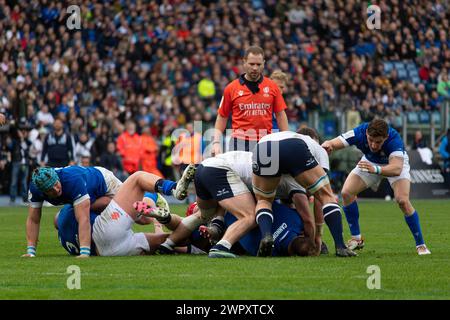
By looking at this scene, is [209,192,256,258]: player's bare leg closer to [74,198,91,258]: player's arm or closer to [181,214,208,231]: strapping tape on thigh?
[181,214,208,231]: strapping tape on thigh

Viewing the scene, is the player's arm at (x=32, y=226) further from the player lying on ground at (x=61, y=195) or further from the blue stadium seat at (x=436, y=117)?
the blue stadium seat at (x=436, y=117)

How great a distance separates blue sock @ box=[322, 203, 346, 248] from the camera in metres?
11.2

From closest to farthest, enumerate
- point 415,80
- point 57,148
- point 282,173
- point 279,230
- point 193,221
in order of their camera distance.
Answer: point 282,173
point 279,230
point 193,221
point 57,148
point 415,80

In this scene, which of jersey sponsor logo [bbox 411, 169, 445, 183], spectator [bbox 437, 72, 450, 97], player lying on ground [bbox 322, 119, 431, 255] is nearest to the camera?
player lying on ground [bbox 322, 119, 431, 255]

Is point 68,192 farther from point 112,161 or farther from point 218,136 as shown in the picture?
point 112,161

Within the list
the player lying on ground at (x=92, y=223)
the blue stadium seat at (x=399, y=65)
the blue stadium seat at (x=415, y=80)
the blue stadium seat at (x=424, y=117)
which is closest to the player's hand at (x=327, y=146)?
the player lying on ground at (x=92, y=223)

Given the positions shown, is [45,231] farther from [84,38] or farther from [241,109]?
[84,38]

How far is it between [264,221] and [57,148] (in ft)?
42.0

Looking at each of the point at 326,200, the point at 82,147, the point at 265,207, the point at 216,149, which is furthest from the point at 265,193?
the point at 82,147

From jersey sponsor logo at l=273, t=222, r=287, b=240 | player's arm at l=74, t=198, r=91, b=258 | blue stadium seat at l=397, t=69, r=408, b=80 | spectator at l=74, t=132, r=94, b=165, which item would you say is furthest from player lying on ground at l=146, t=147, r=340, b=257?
blue stadium seat at l=397, t=69, r=408, b=80

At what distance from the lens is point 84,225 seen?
11.4m

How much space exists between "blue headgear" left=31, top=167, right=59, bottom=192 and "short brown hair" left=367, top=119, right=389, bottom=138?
355 centimetres

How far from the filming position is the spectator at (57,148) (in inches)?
913

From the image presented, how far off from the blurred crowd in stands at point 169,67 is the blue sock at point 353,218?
11.3 metres
